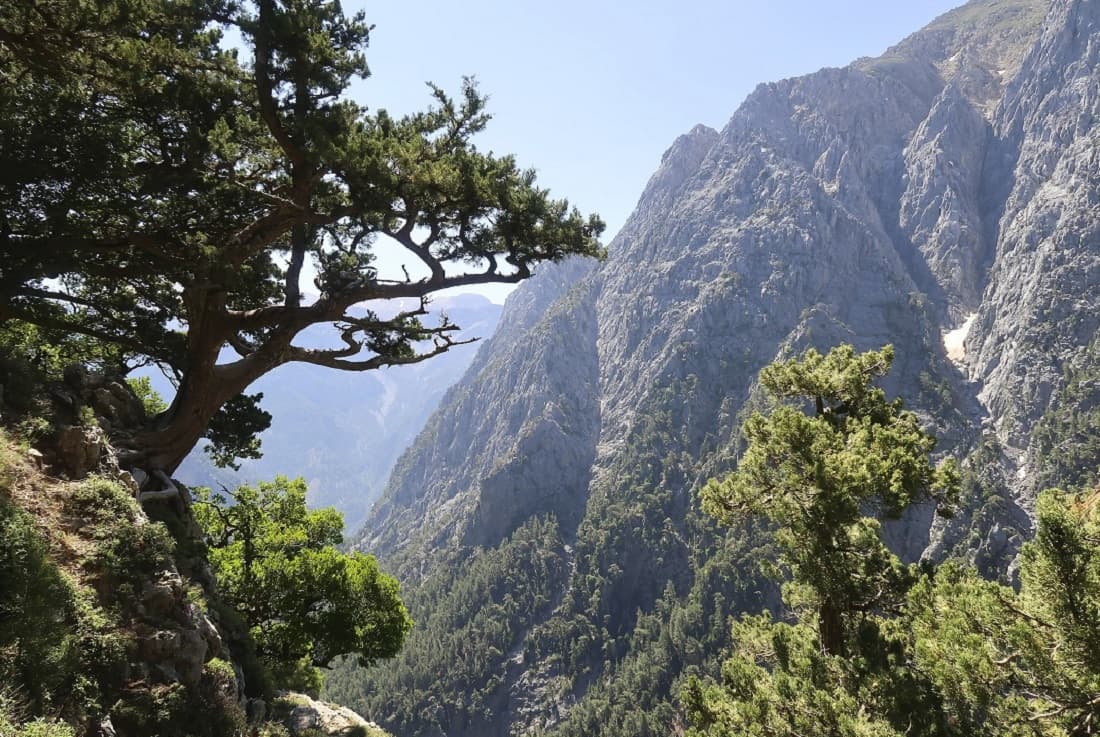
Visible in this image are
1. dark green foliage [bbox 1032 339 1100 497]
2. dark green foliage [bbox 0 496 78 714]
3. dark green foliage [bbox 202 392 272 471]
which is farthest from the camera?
dark green foliage [bbox 1032 339 1100 497]

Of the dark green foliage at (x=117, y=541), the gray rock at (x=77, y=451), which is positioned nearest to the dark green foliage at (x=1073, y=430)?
the dark green foliage at (x=117, y=541)

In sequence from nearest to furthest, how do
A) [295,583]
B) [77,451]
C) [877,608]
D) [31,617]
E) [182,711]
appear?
1. [31,617]
2. [182,711]
3. [77,451]
4. [877,608]
5. [295,583]

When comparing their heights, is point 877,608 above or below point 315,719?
above

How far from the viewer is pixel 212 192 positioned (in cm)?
1550

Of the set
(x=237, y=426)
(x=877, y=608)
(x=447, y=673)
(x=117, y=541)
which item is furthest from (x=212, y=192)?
(x=447, y=673)

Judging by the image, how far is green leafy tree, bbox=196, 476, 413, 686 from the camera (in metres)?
18.5

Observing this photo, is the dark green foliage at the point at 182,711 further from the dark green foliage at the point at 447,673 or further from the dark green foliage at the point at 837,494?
the dark green foliage at the point at 447,673

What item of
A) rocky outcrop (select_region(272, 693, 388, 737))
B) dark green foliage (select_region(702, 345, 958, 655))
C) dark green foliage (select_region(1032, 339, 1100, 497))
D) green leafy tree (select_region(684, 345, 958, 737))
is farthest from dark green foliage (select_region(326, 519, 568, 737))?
dark green foliage (select_region(702, 345, 958, 655))

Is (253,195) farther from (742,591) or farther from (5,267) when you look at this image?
(742,591)

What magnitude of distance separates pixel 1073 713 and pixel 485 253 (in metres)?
15.0

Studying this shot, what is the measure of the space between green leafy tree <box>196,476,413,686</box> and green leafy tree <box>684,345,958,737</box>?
1282cm

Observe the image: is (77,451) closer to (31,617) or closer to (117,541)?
(117,541)

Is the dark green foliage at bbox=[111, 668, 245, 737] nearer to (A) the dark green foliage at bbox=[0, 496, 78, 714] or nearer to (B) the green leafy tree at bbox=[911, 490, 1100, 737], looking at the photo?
(A) the dark green foliage at bbox=[0, 496, 78, 714]

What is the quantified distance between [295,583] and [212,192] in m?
12.7
